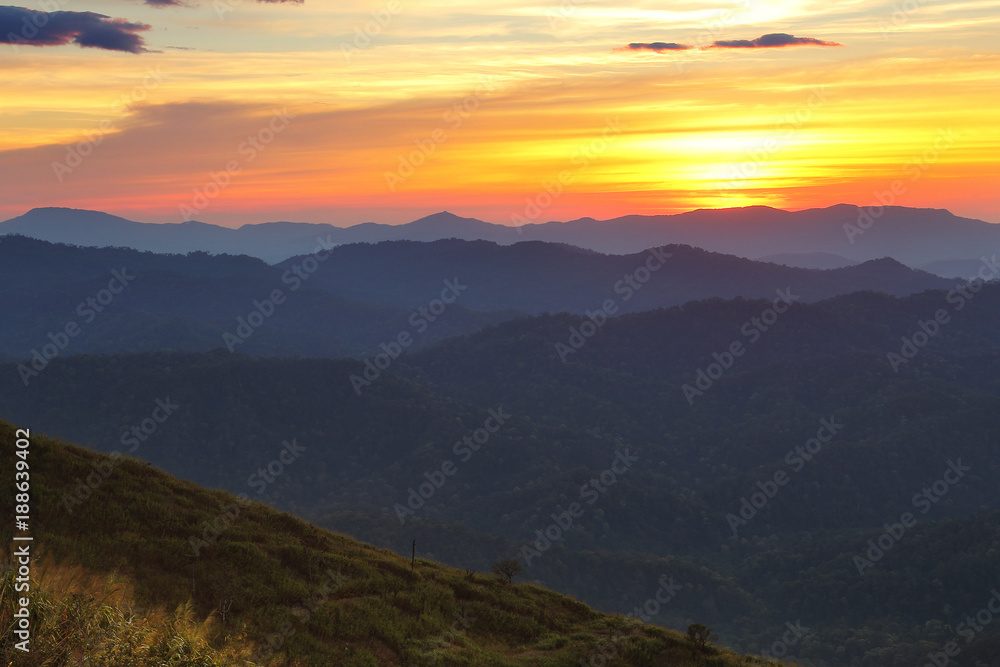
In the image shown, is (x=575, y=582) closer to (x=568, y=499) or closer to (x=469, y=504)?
(x=568, y=499)

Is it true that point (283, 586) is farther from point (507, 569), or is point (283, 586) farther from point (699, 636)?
point (699, 636)

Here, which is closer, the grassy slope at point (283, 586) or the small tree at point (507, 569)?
the grassy slope at point (283, 586)

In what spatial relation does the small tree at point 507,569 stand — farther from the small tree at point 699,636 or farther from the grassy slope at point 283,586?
the small tree at point 699,636

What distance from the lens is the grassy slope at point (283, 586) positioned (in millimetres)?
21109

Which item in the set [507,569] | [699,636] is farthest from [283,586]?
[699,636]

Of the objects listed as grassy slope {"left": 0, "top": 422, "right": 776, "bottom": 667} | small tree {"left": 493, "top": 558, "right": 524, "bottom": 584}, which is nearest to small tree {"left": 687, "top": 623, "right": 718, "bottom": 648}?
grassy slope {"left": 0, "top": 422, "right": 776, "bottom": 667}

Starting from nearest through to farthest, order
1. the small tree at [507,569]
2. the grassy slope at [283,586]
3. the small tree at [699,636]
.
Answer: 1. the grassy slope at [283,586]
2. the small tree at [699,636]
3. the small tree at [507,569]

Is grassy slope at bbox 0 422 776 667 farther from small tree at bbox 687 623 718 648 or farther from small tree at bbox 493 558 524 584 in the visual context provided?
small tree at bbox 493 558 524 584

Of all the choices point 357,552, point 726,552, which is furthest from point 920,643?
point 357,552

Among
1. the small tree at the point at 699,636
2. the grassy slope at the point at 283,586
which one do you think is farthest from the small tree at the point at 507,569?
the small tree at the point at 699,636

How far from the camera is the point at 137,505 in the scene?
A: 87.1 feet

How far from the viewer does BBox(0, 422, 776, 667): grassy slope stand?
21109 millimetres

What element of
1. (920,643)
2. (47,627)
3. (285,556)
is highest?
(47,627)

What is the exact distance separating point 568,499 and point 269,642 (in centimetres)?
16057
